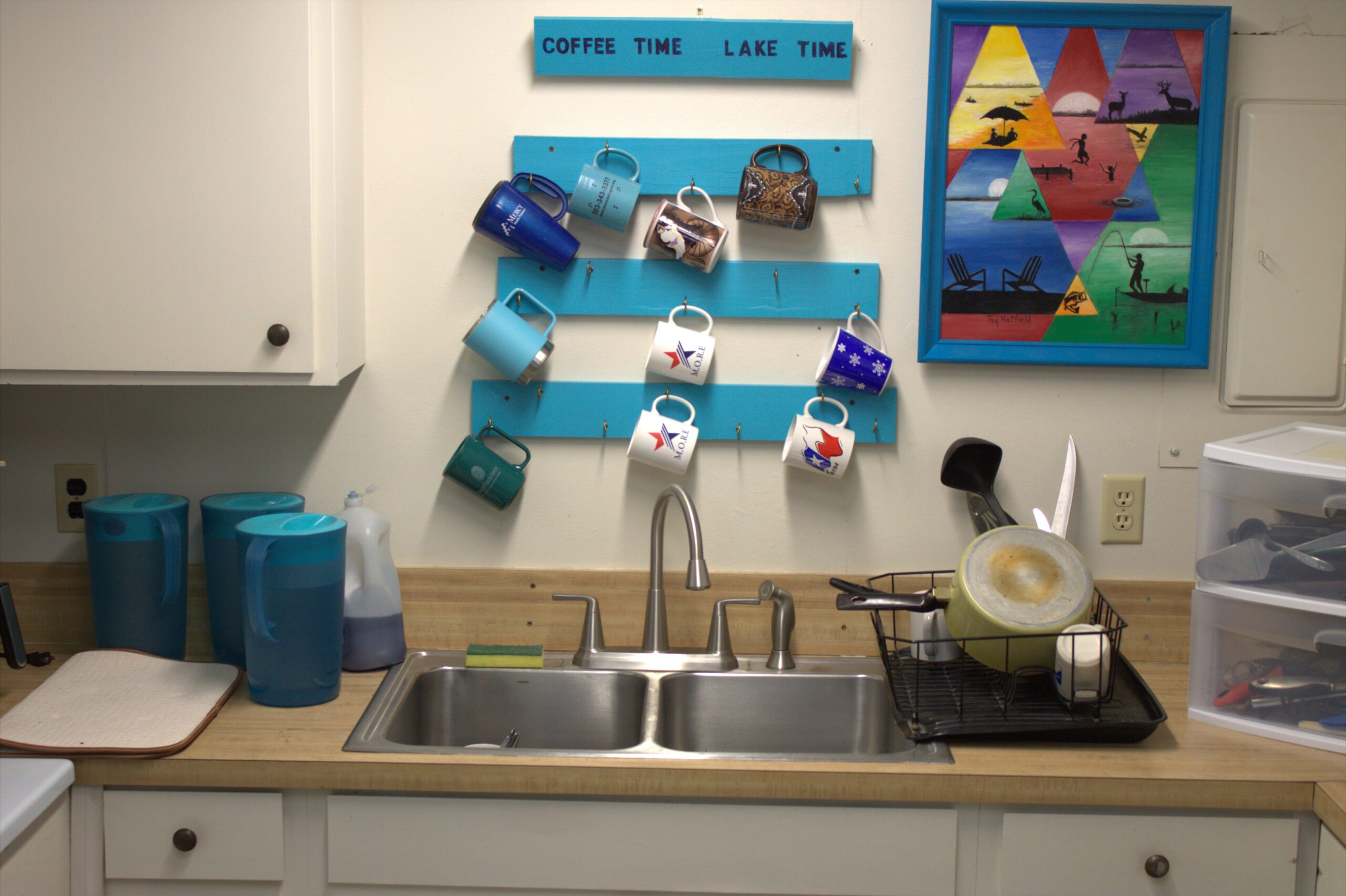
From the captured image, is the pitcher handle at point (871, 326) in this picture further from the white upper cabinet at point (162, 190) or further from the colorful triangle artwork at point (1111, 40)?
the white upper cabinet at point (162, 190)

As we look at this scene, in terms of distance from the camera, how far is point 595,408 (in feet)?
5.58

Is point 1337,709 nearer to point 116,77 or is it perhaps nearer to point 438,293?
point 438,293

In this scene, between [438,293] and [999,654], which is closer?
[999,654]

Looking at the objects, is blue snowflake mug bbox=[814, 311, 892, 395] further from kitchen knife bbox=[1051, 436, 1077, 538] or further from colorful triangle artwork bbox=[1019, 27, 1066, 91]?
colorful triangle artwork bbox=[1019, 27, 1066, 91]

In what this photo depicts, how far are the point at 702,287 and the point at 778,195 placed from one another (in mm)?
198

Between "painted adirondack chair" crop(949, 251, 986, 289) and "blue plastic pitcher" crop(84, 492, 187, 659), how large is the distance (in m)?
1.32

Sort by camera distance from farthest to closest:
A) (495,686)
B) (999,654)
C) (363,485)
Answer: (363,485), (495,686), (999,654)

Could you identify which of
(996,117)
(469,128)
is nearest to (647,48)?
(469,128)

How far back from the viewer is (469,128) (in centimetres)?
167

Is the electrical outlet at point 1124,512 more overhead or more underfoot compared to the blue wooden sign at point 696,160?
more underfoot

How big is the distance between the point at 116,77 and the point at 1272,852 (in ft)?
6.12

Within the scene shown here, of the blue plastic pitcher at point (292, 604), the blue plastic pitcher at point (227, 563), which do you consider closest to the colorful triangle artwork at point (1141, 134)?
the blue plastic pitcher at point (292, 604)

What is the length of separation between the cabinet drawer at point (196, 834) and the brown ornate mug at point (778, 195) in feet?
3.61

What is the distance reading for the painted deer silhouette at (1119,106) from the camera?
1.63 meters
